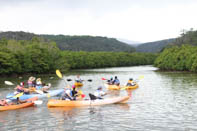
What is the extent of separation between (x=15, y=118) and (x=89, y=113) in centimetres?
507

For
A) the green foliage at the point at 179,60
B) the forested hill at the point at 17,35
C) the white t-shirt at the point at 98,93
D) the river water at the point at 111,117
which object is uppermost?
the forested hill at the point at 17,35

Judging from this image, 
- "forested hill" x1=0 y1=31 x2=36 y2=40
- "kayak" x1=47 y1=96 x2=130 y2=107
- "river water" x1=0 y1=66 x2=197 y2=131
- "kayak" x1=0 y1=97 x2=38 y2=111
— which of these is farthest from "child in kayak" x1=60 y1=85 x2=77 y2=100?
"forested hill" x1=0 y1=31 x2=36 y2=40

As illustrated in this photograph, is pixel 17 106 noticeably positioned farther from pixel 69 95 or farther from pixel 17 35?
pixel 17 35

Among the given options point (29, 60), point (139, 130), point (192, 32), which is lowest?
point (139, 130)

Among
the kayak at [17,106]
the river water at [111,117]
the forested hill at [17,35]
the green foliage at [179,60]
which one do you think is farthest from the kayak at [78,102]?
the forested hill at [17,35]

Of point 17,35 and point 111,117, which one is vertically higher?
point 17,35

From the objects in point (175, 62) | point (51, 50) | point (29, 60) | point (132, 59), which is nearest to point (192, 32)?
point (132, 59)

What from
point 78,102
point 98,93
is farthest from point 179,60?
point 78,102

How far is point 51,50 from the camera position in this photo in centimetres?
7319

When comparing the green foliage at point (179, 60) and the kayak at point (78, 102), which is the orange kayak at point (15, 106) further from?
the green foliage at point (179, 60)

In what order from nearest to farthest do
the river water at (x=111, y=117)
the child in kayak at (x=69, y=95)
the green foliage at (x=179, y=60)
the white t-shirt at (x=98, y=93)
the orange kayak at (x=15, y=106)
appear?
the river water at (x=111, y=117)
the orange kayak at (x=15, y=106)
the child in kayak at (x=69, y=95)
the white t-shirt at (x=98, y=93)
the green foliage at (x=179, y=60)

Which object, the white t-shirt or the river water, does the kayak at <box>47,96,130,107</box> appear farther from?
the white t-shirt

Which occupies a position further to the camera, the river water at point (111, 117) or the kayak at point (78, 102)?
the kayak at point (78, 102)

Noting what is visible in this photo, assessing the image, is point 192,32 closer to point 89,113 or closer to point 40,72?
point 40,72
